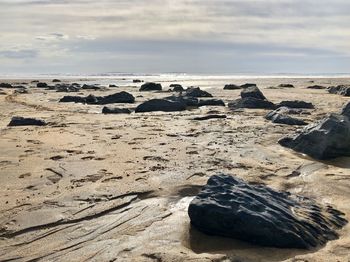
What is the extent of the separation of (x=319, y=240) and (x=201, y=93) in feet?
53.3

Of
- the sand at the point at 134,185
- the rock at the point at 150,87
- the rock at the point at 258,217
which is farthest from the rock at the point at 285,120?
the rock at the point at 150,87

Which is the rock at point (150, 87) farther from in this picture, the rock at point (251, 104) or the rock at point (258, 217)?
the rock at point (258, 217)

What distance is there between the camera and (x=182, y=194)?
17.0 feet

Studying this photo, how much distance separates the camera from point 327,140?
23.8ft

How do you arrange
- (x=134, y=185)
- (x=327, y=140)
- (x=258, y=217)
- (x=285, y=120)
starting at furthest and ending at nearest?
(x=285, y=120), (x=327, y=140), (x=134, y=185), (x=258, y=217)

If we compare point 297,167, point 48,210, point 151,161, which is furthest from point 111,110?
point 48,210

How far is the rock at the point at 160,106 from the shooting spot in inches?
551

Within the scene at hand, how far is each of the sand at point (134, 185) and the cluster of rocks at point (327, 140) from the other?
0.76 ft

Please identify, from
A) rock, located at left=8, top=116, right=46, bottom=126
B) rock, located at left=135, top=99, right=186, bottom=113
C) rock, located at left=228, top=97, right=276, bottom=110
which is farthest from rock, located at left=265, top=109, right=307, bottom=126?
rock, located at left=8, top=116, right=46, bottom=126

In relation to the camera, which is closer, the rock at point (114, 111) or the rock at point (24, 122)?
the rock at point (24, 122)

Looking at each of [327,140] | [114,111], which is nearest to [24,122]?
[114,111]

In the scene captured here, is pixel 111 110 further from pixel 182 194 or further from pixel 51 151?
pixel 182 194

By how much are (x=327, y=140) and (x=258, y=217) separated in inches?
153

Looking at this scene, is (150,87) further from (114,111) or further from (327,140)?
(327,140)
